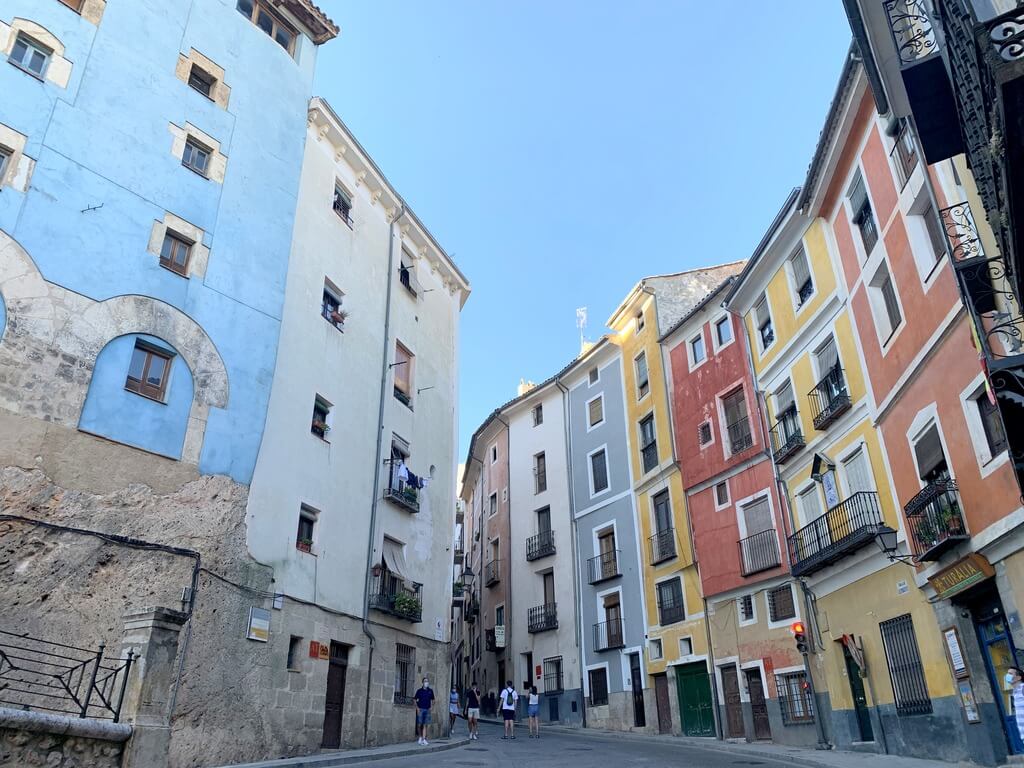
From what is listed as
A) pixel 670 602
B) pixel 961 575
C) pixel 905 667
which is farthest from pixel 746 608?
pixel 961 575

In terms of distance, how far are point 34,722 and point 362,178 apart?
19.2 m

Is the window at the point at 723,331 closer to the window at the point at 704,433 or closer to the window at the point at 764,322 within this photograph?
the window at the point at 764,322

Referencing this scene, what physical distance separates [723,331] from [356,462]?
12.7 m

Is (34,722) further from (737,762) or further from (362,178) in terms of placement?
(362,178)

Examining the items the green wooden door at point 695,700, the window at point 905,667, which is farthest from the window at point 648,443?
the window at point 905,667

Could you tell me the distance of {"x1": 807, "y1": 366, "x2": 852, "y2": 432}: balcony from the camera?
17.8m

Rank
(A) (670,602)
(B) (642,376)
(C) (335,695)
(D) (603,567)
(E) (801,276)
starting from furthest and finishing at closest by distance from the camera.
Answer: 1. (B) (642,376)
2. (D) (603,567)
3. (A) (670,602)
4. (E) (801,276)
5. (C) (335,695)

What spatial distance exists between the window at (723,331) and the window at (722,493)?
4.56 metres

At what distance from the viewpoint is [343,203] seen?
77.6 feet

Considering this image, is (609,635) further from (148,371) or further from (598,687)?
(148,371)

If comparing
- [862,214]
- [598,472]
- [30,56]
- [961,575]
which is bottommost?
[961,575]

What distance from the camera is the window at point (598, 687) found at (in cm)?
2847

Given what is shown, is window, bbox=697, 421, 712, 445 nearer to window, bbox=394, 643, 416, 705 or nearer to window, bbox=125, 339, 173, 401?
window, bbox=394, 643, 416, 705

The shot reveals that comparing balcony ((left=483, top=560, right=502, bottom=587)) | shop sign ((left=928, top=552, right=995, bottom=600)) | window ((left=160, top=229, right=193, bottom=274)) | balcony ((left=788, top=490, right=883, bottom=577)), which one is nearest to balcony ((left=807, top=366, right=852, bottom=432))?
balcony ((left=788, top=490, right=883, bottom=577))
